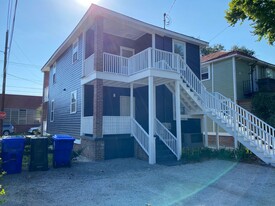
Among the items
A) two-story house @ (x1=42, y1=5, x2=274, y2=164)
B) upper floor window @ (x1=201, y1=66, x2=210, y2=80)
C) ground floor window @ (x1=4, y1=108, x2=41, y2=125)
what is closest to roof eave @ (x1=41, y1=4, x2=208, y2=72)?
two-story house @ (x1=42, y1=5, x2=274, y2=164)

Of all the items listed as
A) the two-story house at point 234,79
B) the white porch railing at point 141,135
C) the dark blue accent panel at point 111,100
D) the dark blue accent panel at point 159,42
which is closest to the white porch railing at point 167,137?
the white porch railing at point 141,135

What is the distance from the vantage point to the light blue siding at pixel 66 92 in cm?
1285

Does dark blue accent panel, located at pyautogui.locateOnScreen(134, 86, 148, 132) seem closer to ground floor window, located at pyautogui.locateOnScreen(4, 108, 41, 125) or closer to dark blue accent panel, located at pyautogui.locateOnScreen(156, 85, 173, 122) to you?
dark blue accent panel, located at pyautogui.locateOnScreen(156, 85, 173, 122)

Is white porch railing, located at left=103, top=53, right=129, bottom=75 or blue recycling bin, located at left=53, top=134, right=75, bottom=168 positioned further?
white porch railing, located at left=103, top=53, right=129, bottom=75

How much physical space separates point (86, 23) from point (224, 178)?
396 inches

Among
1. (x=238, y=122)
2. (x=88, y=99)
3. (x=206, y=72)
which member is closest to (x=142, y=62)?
(x=88, y=99)

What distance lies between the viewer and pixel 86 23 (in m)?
11.5

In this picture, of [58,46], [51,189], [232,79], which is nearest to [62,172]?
[51,189]

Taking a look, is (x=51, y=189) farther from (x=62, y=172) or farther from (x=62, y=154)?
(x=62, y=154)

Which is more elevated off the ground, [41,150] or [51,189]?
[41,150]

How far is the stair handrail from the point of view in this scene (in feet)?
27.0

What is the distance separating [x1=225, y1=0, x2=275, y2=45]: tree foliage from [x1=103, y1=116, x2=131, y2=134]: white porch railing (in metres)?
7.03

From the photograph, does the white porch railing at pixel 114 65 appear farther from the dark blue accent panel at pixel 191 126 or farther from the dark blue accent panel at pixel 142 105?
the dark blue accent panel at pixel 191 126

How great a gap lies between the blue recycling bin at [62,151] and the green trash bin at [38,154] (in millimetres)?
415
